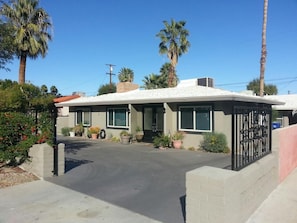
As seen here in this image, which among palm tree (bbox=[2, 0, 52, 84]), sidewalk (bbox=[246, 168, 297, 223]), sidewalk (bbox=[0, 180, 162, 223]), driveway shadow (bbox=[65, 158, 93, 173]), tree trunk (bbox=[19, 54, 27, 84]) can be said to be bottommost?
sidewalk (bbox=[246, 168, 297, 223])

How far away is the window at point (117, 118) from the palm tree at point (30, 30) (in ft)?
22.4

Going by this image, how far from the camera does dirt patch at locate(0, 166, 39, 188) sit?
6820 millimetres

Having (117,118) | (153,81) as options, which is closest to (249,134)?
(117,118)

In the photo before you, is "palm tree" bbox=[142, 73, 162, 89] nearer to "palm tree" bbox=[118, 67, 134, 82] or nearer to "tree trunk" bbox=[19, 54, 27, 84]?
"palm tree" bbox=[118, 67, 134, 82]

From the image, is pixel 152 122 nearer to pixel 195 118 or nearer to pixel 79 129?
pixel 195 118

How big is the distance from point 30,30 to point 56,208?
18.1m

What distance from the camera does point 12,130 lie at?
7.60 m

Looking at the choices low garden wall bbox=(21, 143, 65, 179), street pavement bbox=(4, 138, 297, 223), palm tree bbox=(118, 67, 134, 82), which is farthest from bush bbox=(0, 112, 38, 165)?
palm tree bbox=(118, 67, 134, 82)

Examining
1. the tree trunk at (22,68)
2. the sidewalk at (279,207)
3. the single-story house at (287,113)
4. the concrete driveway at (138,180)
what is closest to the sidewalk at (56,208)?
the concrete driveway at (138,180)

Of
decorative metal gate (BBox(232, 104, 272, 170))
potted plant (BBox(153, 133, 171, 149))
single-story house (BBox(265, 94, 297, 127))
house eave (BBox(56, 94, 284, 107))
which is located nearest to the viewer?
decorative metal gate (BBox(232, 104, 272, 170))

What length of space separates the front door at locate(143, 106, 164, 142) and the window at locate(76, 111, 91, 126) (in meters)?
5.24

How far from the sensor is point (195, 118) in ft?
46.5

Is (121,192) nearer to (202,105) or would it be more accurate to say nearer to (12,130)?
(12,130)

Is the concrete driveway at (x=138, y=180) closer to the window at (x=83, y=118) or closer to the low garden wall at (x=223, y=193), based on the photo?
the low garden wall at (x=223, y=193)
